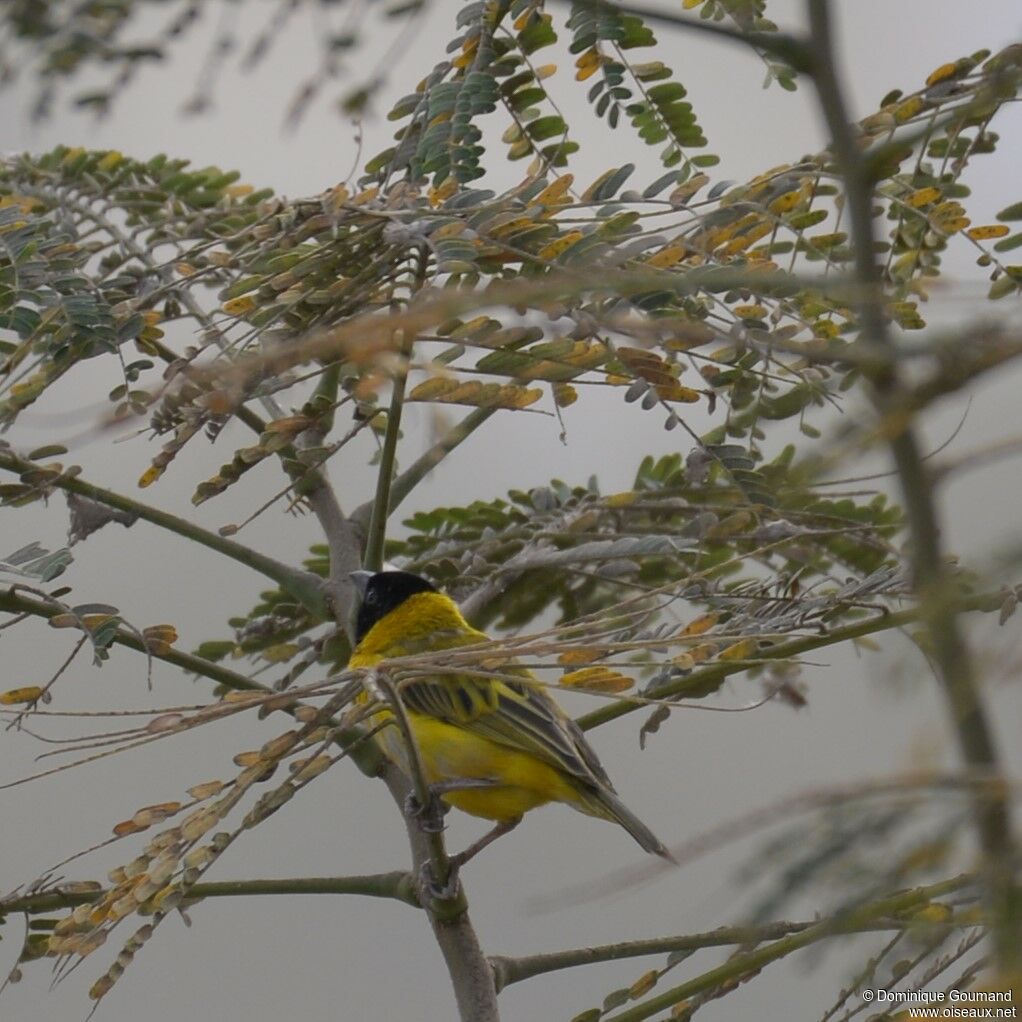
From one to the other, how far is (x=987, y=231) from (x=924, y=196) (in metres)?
0.10

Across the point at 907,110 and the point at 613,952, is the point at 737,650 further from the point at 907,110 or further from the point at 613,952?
the point at 907,110

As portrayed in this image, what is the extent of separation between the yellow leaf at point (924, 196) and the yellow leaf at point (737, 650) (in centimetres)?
41

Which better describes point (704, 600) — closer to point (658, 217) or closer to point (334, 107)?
point (658, 217)

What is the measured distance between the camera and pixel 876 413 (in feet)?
1.28

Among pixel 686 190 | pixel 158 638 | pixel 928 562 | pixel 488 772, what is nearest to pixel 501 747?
pixel 488 772

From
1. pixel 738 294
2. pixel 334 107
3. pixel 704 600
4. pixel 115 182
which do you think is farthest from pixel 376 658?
pixel 334 107

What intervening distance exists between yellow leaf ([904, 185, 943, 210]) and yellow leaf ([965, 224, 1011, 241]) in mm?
57

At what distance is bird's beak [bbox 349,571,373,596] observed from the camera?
1.35 meters

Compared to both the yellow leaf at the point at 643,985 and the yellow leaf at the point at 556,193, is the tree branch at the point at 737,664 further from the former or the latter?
the yellow leaf at the point at 556,193

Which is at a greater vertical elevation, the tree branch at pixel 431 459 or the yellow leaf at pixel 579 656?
the tree branch at pixel 431 459

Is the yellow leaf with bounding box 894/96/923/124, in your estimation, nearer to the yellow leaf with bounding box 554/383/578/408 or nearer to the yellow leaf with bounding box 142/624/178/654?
the yellow leaf with bounding box 554/383/578/408

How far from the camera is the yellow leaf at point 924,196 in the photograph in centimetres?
122

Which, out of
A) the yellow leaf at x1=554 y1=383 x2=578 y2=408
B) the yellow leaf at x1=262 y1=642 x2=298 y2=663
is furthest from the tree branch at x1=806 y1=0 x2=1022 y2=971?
the yellow leaf at x1=262 y1=642 x2=298 y2=663

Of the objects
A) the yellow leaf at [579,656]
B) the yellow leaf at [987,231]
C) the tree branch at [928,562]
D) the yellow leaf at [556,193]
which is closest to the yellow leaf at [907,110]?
the yellow leaf at [987,231]
